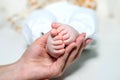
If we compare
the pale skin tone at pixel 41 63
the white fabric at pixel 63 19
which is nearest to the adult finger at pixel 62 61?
the pale skin tone at pixel 41 63

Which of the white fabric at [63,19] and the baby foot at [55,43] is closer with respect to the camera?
the baby foot at [55,43]

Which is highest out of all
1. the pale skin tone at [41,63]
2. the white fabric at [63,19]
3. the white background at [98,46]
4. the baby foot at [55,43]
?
the baby foot at [55,43]

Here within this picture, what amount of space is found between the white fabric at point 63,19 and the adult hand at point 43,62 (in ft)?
0.28

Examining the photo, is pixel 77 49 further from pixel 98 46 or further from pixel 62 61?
pixel 98 46

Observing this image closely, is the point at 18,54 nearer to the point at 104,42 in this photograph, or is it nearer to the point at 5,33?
the point at 5,33

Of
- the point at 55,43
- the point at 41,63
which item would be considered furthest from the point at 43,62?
the point at 55,43

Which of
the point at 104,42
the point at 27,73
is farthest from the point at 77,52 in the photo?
the point at 104,42

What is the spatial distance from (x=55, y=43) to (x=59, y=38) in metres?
0.02

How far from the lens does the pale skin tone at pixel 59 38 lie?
70cm

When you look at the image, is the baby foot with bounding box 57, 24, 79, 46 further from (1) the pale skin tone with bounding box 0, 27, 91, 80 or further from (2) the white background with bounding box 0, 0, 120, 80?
(2) the white background with bounding box 0, 0, 120, 80

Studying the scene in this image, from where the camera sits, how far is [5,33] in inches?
44.6

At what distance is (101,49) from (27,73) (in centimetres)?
33

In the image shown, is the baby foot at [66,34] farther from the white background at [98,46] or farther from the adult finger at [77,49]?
the white background at [98,46]

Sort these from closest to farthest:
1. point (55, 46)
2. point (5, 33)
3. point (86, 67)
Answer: point (55, 46) < point (86, 67) < point (5, 33)
